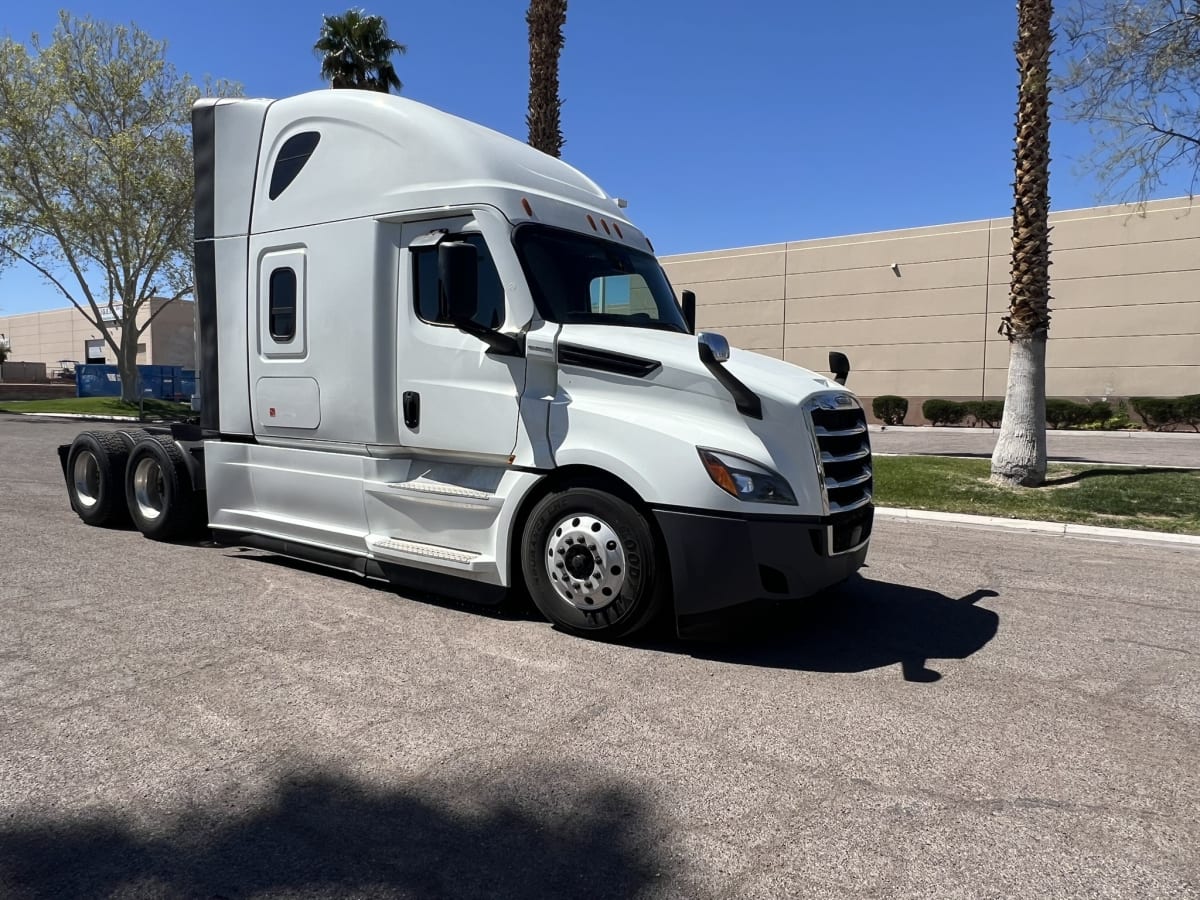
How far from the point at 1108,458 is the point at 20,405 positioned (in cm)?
4295

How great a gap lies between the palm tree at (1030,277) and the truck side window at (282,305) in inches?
394

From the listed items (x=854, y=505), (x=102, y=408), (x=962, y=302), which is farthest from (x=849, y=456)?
(x=102, y=408)

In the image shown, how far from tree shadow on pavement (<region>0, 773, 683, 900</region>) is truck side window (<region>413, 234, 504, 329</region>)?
9.89ft

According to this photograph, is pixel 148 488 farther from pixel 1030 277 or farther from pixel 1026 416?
pixel 1030 277

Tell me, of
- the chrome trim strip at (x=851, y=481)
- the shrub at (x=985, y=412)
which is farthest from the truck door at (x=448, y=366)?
the shrub at (x=985, y=412)

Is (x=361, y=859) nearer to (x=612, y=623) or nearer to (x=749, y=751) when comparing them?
(x=749, y=751)

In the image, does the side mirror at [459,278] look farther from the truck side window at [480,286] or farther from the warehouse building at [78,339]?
the warehouse building at [78,339]

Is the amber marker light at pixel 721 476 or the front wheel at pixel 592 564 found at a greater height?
the amber marker light at pixel 721 476

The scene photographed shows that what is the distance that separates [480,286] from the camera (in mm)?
5184

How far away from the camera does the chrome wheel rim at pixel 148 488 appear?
7390mm

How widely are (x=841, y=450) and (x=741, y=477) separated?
2.71 feet

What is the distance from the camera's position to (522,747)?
3.35 metres

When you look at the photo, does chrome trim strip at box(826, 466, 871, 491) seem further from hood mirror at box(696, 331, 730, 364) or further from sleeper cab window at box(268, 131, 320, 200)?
sleeper cab window at box(268, 131, 320, 200)

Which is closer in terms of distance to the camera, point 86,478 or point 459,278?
point 459,278
